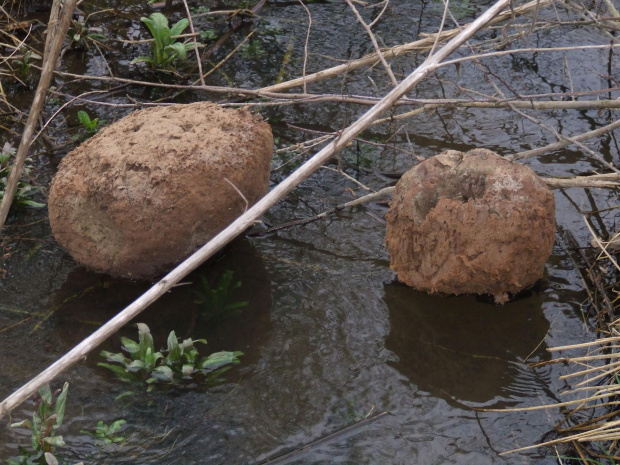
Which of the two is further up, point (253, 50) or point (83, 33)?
point (83, 33)

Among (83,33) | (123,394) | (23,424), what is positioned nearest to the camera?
(23,424)

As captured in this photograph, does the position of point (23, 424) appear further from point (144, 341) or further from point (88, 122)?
point (88, 122)

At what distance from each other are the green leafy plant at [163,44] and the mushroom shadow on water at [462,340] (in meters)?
2.37

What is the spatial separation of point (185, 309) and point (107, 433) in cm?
78

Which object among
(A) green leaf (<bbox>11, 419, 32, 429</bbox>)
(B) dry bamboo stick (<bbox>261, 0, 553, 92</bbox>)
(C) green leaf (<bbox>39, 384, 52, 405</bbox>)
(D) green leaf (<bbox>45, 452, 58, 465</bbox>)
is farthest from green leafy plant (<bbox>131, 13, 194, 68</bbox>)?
(D) green leaf (<bbox>45, 452, 58, 465</bbox>)

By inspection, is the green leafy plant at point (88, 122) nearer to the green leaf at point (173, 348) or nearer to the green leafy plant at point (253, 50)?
the green leafy plant at point (253, 50)

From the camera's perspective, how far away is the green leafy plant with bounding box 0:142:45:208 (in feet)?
12.2

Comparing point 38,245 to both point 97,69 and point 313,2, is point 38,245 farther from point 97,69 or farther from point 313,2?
point 313,2

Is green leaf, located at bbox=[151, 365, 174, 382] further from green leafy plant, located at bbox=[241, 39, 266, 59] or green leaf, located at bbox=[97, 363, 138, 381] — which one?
green leafy plant, located at bbox=[241, 39, 266, 59]

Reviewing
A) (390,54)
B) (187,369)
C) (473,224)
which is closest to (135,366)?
(187,369)

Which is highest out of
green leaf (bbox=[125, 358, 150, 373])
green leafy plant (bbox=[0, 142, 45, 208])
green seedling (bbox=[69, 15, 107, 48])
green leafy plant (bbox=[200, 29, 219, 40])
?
green seedling (bbox=[69, 15, 107, 48])

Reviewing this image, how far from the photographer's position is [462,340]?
3080mm

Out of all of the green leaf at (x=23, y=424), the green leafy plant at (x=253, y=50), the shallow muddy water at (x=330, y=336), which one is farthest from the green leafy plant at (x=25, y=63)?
the green leaf at (x=23, y=424)

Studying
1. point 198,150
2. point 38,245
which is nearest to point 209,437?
point 198,150
